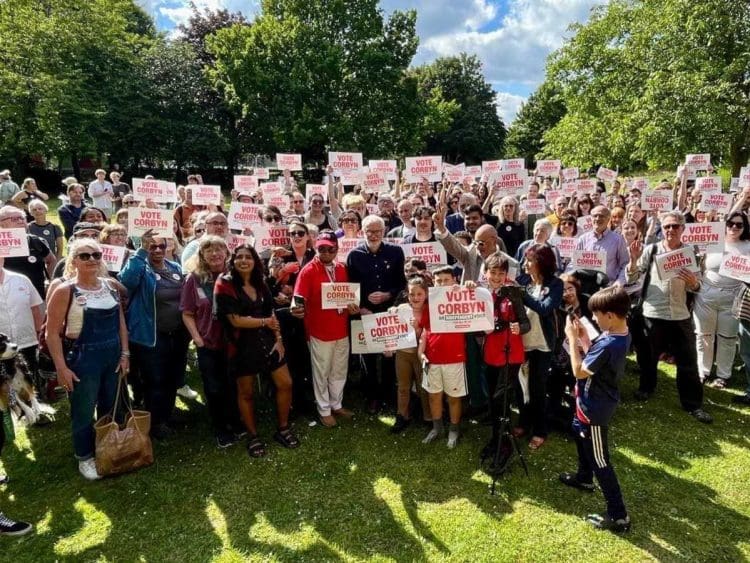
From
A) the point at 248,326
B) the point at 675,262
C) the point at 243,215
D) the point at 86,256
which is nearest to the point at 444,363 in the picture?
the point at 248,326

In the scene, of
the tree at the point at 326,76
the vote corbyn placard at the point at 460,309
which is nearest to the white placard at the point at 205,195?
the vote corbyn placard at the point at 460,309

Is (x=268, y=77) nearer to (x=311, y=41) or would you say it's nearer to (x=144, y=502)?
(x=311, y=41)

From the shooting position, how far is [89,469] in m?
4.79

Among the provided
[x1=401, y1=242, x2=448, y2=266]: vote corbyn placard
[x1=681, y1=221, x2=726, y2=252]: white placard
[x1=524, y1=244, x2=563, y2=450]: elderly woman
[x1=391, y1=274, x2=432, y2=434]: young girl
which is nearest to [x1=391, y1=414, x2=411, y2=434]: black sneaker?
[x1=391, y1=274, x2=432, y2=434]: young girl

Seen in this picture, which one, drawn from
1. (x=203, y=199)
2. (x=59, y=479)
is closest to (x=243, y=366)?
(x=59, y=479)

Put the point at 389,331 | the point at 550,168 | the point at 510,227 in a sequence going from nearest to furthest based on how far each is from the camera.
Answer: the point at 389,331 < the point at 510,227 < the point at 550,168

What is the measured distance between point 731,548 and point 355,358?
15.3 feet

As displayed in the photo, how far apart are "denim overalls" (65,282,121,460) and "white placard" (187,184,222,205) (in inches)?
192

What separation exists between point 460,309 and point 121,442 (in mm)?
3664

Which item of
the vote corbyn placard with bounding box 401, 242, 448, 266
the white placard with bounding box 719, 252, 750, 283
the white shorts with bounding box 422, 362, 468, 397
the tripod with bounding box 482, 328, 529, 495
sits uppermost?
the vote corbyn placard with bounding box 401, 242, 448, 266

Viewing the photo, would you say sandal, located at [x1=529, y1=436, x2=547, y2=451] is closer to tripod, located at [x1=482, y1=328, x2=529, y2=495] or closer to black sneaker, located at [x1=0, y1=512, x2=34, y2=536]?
tripod, located at [x1=482, y1=328, x2=529, y2=495]

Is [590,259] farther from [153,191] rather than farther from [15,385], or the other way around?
[153,191]

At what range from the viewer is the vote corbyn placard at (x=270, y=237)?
6.43 m

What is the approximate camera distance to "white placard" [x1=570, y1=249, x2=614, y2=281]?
5918 millimetres
